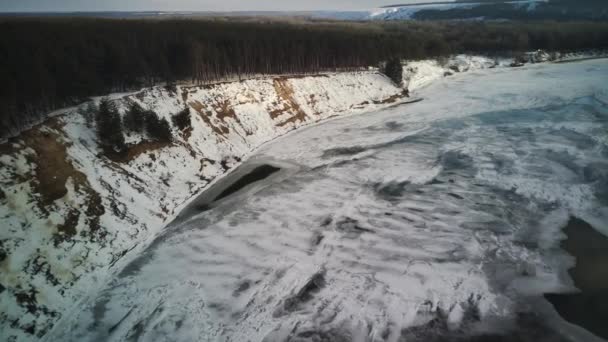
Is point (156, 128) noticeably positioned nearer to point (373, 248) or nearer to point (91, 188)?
point (91, 188)

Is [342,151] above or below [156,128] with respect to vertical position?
below

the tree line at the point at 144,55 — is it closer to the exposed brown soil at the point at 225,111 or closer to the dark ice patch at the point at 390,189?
the exposed brown soil at the point at 225,111

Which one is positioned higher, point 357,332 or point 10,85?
point 10,85

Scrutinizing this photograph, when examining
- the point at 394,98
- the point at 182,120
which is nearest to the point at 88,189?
the point at 182,120

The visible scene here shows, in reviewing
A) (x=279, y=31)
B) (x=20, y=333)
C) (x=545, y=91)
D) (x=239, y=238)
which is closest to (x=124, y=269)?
(x=20, y=333)

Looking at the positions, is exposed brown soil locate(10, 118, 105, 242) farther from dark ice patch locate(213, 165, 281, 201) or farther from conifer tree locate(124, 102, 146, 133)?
dark ice patch locate(213, 165, 281, 201)

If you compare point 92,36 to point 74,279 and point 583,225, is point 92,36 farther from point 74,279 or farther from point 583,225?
point 583,225
